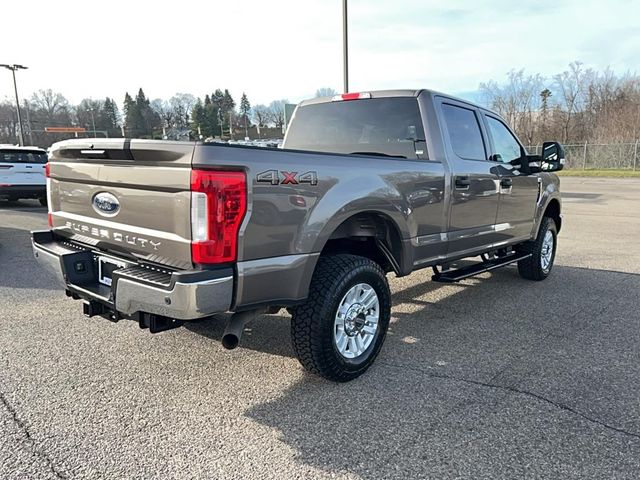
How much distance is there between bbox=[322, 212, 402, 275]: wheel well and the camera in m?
3.67

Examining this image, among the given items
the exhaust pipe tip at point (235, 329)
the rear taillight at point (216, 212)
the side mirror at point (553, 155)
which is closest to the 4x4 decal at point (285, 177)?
the rear taillight at point (216, 212)

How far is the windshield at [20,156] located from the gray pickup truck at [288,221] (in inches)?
421

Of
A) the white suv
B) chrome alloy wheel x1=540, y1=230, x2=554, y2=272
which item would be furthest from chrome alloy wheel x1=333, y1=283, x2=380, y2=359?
the white suv

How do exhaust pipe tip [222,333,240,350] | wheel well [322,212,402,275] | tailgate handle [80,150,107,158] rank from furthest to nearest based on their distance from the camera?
1. wheel well [322,212,402,275]
2. tailgate handle [80,150,107,158]
3. exhaust pipe tip [222,333,240,350]

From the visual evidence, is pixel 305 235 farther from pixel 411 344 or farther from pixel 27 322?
pixel 27 322

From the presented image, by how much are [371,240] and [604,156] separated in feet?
116

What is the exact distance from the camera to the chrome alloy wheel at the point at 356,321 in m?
3.41

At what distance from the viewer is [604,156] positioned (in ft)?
110

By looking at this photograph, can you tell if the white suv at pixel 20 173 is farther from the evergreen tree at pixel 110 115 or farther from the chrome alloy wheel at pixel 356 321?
the evergreen tree at pixel 110 115

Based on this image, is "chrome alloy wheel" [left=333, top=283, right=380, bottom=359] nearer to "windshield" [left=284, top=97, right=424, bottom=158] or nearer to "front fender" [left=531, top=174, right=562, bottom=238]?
"windshield" [left=284, top=97, right=424, bottom=158]

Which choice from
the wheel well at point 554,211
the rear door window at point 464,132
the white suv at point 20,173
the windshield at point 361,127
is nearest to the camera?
the windshield at point 361,127

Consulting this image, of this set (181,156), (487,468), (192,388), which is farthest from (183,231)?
(487,468)

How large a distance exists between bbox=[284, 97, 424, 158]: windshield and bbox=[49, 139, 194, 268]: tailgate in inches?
88.9

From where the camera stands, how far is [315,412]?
120 inches
